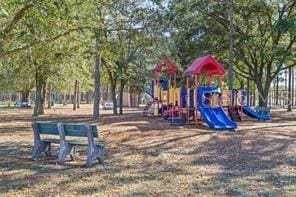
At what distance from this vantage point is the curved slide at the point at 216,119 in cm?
1547

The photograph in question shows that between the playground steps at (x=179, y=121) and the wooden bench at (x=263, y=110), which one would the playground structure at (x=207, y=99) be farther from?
the wooden bench at (x=263, y=110)

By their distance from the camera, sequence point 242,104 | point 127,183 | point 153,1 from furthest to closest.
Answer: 1. point 242,104
2. point 153,1
3. point 127,183

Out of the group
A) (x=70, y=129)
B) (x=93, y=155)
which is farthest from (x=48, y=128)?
(x=93, y=155)

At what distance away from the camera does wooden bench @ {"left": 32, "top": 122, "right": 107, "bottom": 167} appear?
830 cm

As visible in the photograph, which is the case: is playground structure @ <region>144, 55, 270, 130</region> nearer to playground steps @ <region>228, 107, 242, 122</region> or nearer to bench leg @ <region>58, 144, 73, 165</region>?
playground steps @ <region>228, 107, 242, 122</region>

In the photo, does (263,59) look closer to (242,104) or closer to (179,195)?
(242,104)

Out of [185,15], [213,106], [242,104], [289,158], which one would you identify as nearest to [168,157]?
[289,158]

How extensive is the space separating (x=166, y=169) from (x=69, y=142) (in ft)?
7.45

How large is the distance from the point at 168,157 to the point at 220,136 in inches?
159

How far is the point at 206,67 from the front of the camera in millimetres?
19219

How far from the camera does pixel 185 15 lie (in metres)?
22.9

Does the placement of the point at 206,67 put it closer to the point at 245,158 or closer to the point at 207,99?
the point at 207,99

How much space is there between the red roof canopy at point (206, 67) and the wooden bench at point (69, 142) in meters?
9.70

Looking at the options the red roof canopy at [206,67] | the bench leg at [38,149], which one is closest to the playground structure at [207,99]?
the red roof canopy at [206,67]
